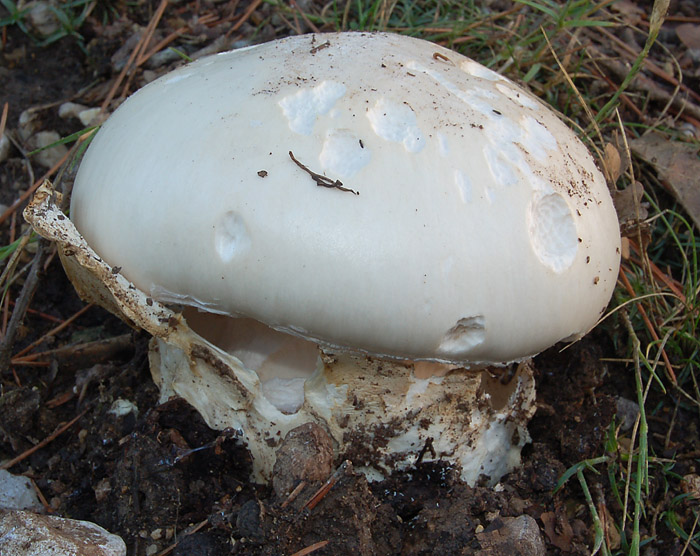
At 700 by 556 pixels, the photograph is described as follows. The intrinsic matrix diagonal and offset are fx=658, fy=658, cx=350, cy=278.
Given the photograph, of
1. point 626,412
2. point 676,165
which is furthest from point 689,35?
point 626,412

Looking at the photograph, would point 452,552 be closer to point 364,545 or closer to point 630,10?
point 364,545

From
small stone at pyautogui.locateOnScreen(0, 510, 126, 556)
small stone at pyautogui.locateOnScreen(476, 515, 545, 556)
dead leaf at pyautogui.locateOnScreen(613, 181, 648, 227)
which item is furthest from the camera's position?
dead leaf at pyautogui.locateOnScreen(613, 181, 648, 227)

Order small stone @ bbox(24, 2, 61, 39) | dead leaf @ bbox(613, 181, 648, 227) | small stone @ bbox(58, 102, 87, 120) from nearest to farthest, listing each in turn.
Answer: dead leaf @ bbox(613, 181, 648, 227) < small stone @ bbox(58, 102, 87, 120) < small stone @ bbox(24, 2, 61, 39)

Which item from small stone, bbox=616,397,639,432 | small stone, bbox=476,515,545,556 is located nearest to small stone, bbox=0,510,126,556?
small stone, bbox=476,515,545,556

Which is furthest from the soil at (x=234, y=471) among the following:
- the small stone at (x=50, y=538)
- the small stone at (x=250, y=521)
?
the small stone at (x=50, y=538)

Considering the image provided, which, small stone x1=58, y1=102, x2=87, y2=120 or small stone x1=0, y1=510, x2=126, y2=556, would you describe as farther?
small stone x1=58, y1=102, x2=87, y2=120

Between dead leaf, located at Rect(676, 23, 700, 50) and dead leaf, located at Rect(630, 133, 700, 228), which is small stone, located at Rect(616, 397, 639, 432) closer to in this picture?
dead leaf, located at Rect(630, 133, 700, 228)

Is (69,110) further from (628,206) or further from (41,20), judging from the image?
(628,206)

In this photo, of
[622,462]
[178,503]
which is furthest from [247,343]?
[622,462]
